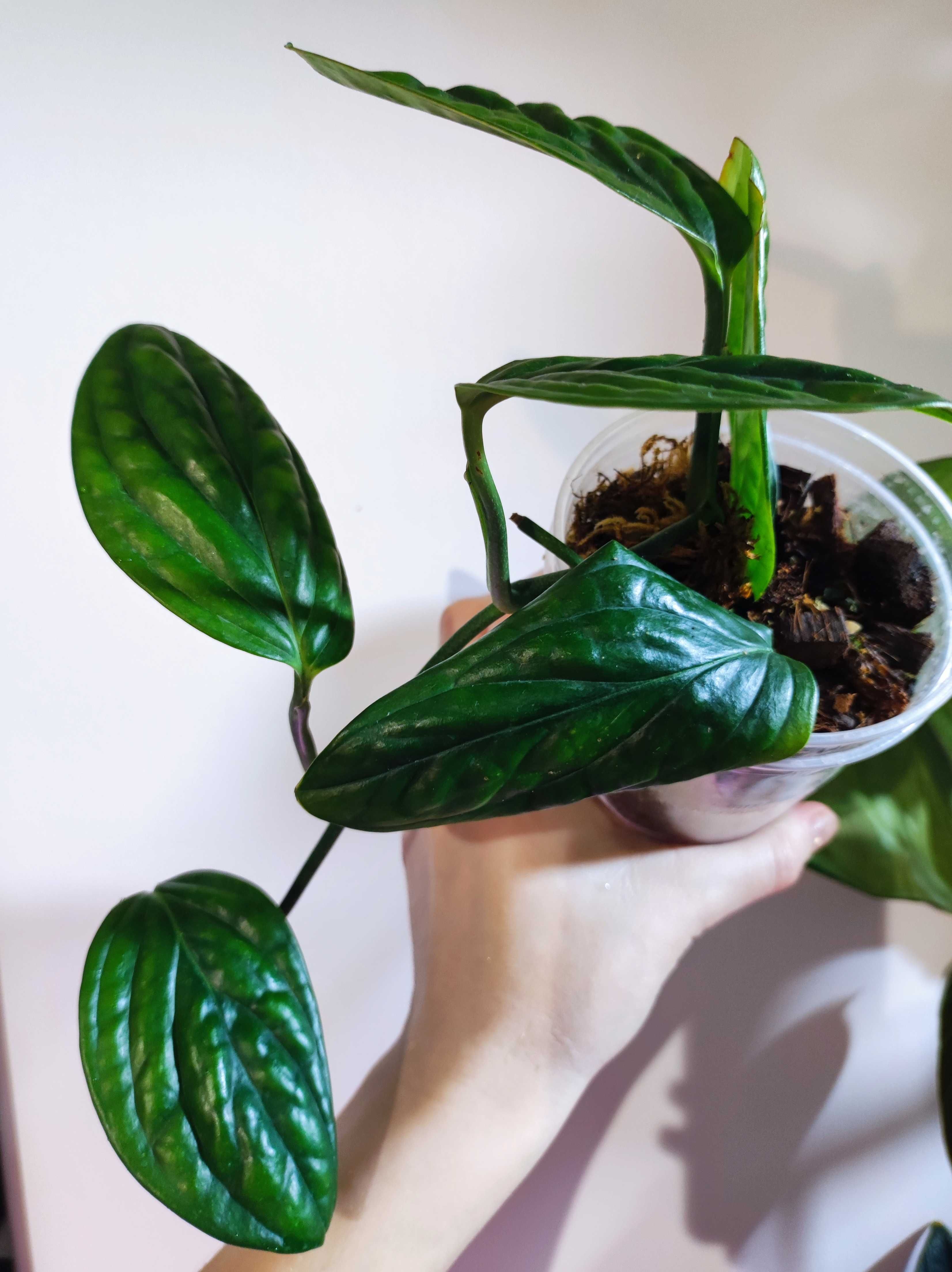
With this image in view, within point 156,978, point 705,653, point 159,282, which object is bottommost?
point 156,978

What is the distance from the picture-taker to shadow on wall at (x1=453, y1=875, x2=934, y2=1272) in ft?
2.39

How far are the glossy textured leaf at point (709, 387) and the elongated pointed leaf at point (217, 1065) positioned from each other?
288 mm

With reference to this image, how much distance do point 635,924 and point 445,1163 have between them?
19 cm

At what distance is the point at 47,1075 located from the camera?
2.37ft

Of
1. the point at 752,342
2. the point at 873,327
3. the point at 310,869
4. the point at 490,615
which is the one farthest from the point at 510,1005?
the point at 873,327

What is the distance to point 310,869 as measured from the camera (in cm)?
48

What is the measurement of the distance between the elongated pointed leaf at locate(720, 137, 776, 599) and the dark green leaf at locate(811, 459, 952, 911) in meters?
0.24

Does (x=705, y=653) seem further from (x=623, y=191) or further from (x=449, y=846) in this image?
(x=449, y=846)

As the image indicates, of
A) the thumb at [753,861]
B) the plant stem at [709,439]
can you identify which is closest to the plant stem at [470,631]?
the plant stem at [709,439]

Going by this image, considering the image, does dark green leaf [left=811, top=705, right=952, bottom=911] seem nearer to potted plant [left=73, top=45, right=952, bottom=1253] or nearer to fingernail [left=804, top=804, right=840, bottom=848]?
fingernail [left=804, top=804, right=840, bottom=848]

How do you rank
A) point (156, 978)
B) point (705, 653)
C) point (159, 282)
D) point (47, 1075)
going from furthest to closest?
point (159, 282)
point (47, 1075)
point (156, 978)
point (705, 653)

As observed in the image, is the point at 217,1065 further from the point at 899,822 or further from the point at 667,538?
the point at 899,822

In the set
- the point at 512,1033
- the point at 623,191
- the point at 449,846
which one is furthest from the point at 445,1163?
the point at 623,191

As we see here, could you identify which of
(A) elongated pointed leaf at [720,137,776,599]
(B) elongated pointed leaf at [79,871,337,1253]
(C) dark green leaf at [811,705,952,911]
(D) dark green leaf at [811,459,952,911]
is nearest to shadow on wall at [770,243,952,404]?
(D) dark green leaf at [811,459,952,911]
